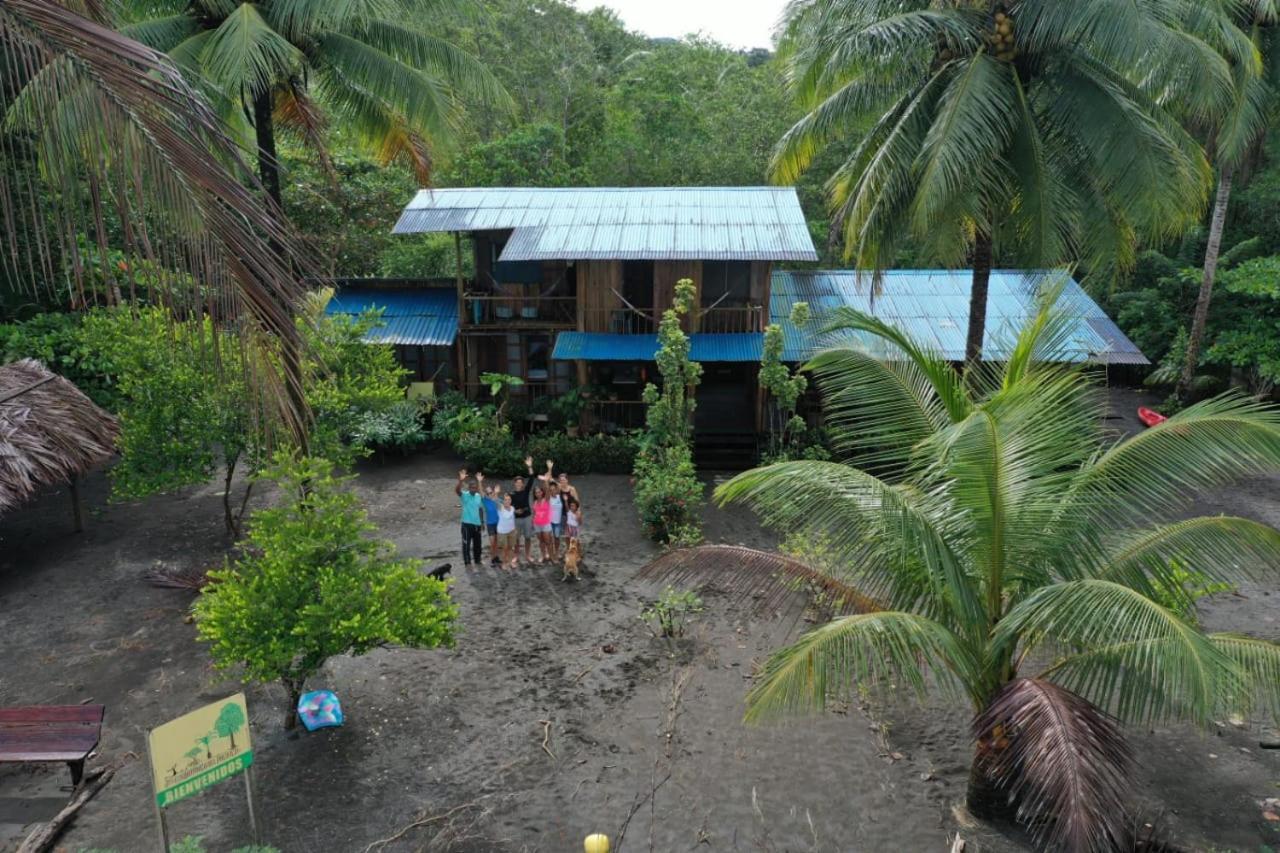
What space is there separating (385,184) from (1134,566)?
19.4 metres

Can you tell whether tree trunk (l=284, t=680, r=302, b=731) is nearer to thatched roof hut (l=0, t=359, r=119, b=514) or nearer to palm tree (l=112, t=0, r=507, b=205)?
thatched roof hut (l=0, t=359, r=119, b=514)

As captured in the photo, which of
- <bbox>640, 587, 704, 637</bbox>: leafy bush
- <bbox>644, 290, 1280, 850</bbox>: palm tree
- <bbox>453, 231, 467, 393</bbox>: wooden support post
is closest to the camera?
<bbox>644, 290, 1280, 850</bbox>: palm tree

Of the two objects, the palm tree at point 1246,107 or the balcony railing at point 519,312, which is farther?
the balcony railing at point 519,312

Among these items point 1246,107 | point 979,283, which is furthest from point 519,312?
point 1246,107

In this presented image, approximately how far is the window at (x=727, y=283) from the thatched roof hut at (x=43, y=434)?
1050cm

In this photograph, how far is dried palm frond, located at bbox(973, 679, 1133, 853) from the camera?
4.81m

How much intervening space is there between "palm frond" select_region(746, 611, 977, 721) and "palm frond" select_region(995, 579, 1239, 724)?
1.77 ft

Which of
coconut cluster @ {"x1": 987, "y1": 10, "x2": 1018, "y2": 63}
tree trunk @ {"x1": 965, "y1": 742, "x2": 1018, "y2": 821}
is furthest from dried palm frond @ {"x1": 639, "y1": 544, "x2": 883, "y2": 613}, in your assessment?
coconut cluster @ {"x1": 987, "y1": 10, "x2": 1018, "y2": 63}

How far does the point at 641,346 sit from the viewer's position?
16.4 meters

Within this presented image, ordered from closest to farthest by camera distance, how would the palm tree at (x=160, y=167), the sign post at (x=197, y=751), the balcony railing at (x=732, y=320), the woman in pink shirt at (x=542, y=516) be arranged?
the palm tree at (x=160, y=167) → the sign post at (x=197, y=751) → the woman in pink shirt at (x=542, y=516) → the balcony railing at (x=732, y=320)

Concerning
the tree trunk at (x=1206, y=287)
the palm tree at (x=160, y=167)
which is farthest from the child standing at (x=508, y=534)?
the tree trunk at (x=1206, y=287)

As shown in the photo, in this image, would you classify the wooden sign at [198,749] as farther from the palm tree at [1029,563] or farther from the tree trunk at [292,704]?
the palm tree at [1029,563]

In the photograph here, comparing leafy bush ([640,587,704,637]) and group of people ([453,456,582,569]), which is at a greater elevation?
group of people ([453,456,582,569])

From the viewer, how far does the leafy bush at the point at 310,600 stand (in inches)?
293
